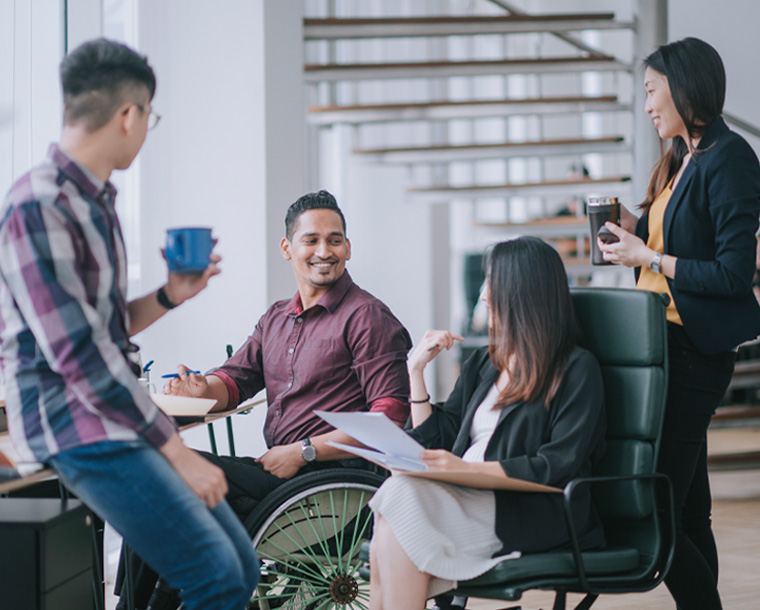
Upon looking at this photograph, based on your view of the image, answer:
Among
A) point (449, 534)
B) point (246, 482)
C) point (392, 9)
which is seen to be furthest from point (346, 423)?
point (392, 9)

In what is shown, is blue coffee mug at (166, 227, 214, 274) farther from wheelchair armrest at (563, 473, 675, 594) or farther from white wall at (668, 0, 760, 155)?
white wall at (668, 0, 760, 155)

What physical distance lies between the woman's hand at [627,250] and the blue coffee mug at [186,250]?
0.99 m

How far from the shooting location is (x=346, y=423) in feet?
6.03

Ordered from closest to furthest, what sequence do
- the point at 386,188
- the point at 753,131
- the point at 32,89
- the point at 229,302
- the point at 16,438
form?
1. the point at 16,438
2. the point at 32,89
3. the point at 229,302
4. the point at 753,131
5. the point at 386,188

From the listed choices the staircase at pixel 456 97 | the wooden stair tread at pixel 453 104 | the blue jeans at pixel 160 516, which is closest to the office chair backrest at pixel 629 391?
the blue jeans at pixel 160 516

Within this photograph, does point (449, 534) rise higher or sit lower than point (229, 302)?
lower

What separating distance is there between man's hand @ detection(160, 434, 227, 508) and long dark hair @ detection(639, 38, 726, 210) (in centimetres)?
135

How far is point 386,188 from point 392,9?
1.32 meters

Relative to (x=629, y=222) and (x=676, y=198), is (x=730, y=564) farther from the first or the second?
(x=676, y=198)

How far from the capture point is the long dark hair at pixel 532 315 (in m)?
1.99

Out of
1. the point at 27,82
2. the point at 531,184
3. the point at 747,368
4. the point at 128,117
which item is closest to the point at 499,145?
the point at 531,184

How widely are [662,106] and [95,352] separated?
4.65ft

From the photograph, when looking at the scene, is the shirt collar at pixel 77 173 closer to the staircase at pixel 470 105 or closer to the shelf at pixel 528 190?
the staircase at pixel 470 105

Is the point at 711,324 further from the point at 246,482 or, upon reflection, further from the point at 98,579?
the point at 98,579
